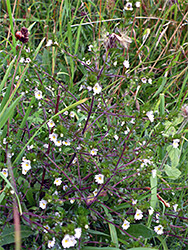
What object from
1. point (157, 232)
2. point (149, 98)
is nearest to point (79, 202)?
point (157, 232)

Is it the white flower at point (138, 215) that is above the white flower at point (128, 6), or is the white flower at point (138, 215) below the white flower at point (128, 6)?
below

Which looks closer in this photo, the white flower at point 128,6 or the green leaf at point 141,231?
the white flower at point 128,6

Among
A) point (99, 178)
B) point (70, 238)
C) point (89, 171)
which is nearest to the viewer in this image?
point (70, 238)

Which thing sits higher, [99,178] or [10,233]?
[99,178]

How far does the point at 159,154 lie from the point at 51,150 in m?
0.91

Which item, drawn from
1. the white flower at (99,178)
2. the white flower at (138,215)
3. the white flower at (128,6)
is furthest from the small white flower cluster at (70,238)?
the white flower at (128,6)

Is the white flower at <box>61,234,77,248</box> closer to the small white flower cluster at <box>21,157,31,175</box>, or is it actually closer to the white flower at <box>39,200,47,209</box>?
the white flower at <box>39,200,47,209</box>

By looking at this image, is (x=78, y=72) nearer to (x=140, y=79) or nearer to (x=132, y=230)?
(x=140, y=79)

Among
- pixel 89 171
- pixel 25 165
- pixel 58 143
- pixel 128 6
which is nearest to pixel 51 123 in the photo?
pixel 58 143

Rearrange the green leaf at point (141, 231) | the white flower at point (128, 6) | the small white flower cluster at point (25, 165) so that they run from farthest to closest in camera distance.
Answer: the green leaf at point (141, 231)
the small white flower cluster at point (25, 165)
the white flower at point (128, 6)

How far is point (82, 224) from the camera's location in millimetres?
1248

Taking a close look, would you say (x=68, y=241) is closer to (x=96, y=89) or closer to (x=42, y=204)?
(x=42, y=204)

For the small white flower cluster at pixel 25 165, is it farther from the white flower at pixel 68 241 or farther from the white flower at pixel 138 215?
the white flower at pixel 138 215

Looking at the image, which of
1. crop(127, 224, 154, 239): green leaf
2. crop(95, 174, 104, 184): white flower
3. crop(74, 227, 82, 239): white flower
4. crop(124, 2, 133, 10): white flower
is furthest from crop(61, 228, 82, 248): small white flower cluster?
crop(124, 2, 133, 10): white flower
